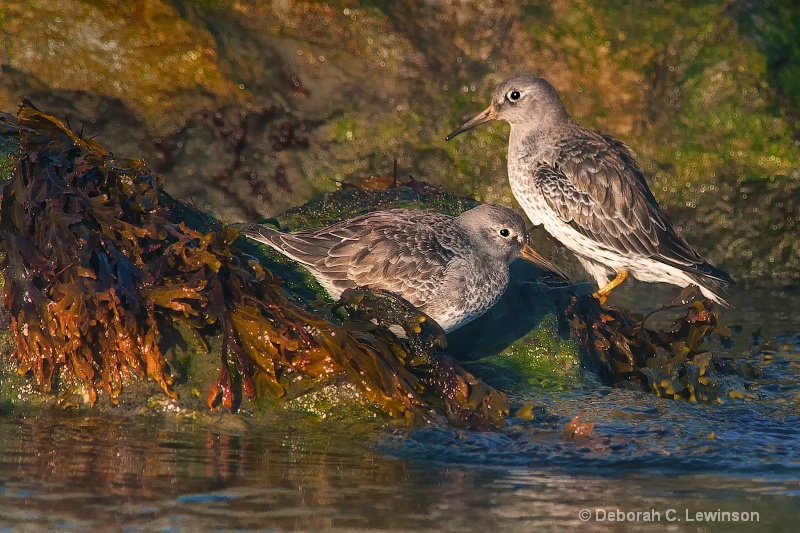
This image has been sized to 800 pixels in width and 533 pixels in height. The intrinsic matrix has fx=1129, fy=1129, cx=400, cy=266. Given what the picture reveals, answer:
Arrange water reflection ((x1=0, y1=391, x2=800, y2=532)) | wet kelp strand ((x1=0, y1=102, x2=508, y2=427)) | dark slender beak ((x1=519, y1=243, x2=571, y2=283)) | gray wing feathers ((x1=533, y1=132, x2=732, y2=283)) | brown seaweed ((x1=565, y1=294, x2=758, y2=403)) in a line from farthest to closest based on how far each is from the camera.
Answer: gray wing feathers ((x1=533, y1=132, x2=732, y2=283))
dark slender beak ((x1=519, y1=243, x2=571, y2=283))
brown seaweed ((x1=565, y1=294, x2=758, y2=403))
wet kelp strand ((x1=0, y1=102, x2=508, y2=427))
water reflection ((x1=0, y1=391, x2=800, y2=532))

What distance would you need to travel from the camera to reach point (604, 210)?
8.45 m

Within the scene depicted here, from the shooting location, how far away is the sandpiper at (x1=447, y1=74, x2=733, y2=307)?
8.43 m

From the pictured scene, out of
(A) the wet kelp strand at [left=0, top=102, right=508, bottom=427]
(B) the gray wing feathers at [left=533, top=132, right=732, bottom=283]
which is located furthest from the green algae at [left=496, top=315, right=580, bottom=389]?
(B) the gray wing feathers at [left=533, top=132, right=732, bottom=283]

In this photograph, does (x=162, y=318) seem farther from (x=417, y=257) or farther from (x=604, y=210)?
(x=604, y=210)

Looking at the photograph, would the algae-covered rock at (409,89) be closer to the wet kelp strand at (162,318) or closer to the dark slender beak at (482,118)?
the dark slender beak at (482,118)

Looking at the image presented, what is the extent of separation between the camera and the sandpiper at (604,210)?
27.7 feet

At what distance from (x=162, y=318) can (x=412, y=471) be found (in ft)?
5.60

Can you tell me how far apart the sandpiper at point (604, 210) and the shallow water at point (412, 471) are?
1980mm

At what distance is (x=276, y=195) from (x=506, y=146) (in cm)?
218

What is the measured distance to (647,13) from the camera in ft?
35.0

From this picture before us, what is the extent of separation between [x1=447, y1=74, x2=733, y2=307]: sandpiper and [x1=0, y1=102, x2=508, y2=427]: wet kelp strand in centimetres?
243

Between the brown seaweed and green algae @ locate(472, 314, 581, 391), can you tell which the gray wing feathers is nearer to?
the brown seaweed

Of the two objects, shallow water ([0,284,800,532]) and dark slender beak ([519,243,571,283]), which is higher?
dark slender beak ([519,243,571,283])

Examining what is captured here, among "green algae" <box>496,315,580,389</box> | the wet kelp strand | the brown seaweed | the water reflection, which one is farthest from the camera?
the brown seaweed
